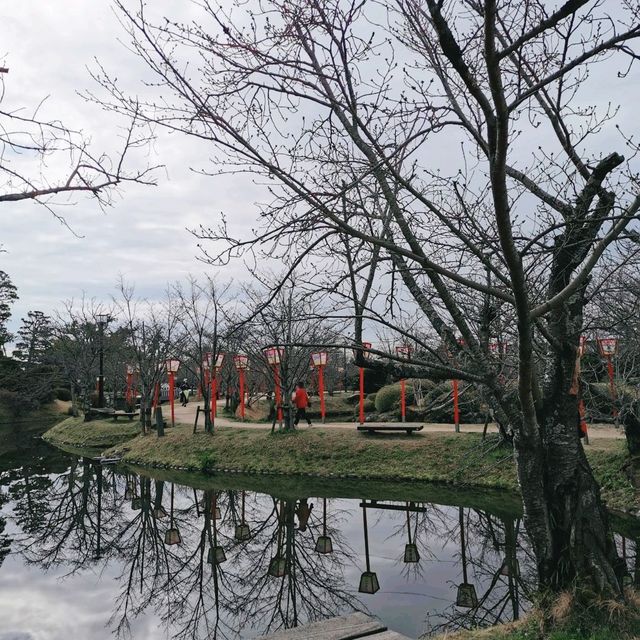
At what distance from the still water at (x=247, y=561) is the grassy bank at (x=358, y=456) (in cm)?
89

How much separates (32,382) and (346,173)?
118 ft

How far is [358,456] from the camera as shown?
51.8 feet

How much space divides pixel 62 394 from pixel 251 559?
34373 mm

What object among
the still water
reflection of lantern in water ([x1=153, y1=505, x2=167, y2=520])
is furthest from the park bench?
reflection of lantern in water ([x1=153, y1=505, x2=167, y2=520])

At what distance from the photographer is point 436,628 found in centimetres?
656

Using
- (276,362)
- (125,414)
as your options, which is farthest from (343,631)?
(125,414)

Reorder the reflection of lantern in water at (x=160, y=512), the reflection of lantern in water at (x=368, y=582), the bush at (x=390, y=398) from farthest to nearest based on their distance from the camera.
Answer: the bush at (x=390, y=398) → the reflection of lantern in water at (x=160, y=512) → the reflection of lantern in water at (x=368, y=582)

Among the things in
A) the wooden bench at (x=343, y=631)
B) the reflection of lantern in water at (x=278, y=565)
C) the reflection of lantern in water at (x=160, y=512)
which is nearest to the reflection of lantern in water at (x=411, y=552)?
the reflection of lantern in water at (x=278, y=565)

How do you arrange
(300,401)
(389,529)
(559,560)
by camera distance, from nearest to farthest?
(559,560) → (389,529) → (300,401)

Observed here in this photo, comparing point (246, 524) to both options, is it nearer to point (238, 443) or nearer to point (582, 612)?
point (238, 443)

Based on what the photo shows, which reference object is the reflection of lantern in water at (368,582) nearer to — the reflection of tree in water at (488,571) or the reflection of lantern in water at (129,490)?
the reflection of tree in water at (488,571)

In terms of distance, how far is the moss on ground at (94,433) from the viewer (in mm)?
23880

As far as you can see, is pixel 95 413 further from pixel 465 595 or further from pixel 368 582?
pixel 465 595

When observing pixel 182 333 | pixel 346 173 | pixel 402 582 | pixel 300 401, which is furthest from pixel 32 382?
pixel 346 173
